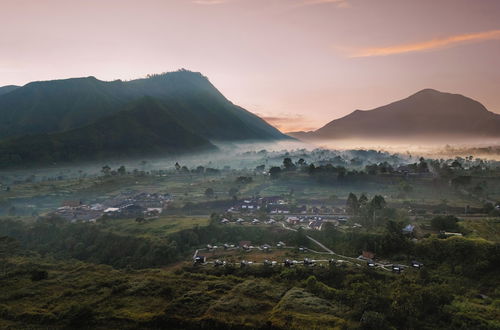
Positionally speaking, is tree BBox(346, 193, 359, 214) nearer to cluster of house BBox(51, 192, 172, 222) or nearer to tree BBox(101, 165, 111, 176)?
cluster of house BBox(51, 192, 172, 222)

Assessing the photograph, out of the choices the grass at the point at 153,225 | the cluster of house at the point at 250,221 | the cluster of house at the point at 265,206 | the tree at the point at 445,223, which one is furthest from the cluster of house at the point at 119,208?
the tree at the point at 445,223

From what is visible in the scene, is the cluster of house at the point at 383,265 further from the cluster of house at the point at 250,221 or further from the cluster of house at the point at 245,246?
the cluster of house at the point at 250,221

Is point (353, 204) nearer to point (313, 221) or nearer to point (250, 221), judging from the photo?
point (313, 221)

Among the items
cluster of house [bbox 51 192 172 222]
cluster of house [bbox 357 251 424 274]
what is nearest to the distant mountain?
cluster of house [bbox 51 192 172 222]

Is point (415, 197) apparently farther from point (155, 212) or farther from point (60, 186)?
point (60, 186)

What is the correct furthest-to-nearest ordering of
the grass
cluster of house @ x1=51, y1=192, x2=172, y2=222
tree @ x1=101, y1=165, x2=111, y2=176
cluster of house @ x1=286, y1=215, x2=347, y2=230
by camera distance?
tree @ x1=101, y1=165, x2=111, y2=176, cluster of house @ x1=51, y1=192, x2=172, y2=222, cluster of house @ x1=286, y1=215, x2=347, y2=230, the grass

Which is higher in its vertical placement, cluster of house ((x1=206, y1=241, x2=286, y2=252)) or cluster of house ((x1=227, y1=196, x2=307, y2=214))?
cluster of house ((x1=227, y1=196, x2=307, y2=214))

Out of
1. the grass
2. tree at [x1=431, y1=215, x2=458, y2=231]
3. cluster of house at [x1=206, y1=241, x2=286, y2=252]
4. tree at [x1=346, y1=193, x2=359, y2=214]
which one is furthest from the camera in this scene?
tree at [x1=346, y1=193, x2=359, y2=214]

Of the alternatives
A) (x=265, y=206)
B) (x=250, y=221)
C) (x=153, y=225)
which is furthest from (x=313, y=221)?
(x=153, y=225)

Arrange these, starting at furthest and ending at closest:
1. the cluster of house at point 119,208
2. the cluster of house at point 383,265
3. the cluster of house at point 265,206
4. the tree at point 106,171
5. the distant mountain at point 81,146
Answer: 1. the distant mountain at point 81,146
2. the tree at point 106,171
3. the cluster of house at point 265,206
4. the cluster of house at point 119,208
5. the cluster of house at point 383,265
